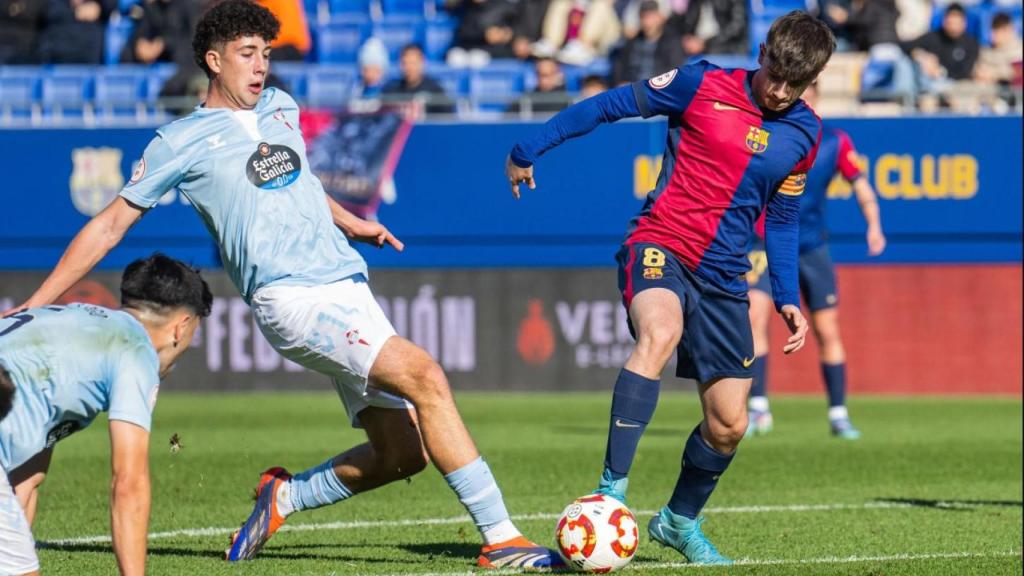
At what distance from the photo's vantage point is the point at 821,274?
12.1 m

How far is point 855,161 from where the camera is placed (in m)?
12.0

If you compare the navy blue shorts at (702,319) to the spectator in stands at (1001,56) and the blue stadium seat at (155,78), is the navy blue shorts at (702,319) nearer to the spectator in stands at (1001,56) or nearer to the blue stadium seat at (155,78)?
the spectator in stands at (1001,56)

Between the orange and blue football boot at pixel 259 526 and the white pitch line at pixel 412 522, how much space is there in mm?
850

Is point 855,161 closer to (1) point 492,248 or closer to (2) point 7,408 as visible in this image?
(1) point 492,248

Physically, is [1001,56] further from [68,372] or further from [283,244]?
[68,372]

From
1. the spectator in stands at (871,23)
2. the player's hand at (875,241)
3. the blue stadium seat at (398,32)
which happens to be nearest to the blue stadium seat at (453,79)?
the blue stadium seat at (398,32)

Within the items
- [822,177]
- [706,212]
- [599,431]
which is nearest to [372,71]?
[599,431]

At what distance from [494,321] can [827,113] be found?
421 cm

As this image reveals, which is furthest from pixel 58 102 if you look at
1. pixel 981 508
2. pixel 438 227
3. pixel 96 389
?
pixel 96 389

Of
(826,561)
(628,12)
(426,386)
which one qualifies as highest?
(628,12)

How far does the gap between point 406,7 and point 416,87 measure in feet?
11.6

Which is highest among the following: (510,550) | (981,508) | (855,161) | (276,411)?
(855,161)

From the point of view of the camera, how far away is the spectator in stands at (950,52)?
17.3 metres

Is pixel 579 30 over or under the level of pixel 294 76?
over
